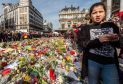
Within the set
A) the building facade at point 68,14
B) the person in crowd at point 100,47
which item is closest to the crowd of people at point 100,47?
the person in crowd at point 100,47

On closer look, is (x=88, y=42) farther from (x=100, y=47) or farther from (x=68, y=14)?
(x=68, y=14)

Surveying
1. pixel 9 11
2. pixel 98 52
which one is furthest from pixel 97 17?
pixel 9 11

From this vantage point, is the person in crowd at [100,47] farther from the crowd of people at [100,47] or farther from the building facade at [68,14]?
the building facade at [68,14]

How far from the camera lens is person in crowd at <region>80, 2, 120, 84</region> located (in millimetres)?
3516

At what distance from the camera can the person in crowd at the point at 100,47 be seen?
3516mm

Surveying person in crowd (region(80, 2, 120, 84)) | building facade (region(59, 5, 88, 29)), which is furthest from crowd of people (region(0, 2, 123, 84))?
building facade (region(59, 5, 88, 29))

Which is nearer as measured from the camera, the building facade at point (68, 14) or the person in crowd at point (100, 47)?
the person in crowd at point (100, 47)

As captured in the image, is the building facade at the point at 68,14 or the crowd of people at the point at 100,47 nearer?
the crowd of people at the point at 100,47

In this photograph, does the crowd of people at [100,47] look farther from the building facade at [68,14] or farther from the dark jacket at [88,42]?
the building facade at [68,14]

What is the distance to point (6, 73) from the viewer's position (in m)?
5.64

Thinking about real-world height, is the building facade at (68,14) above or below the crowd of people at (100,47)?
above

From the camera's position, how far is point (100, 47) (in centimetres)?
357

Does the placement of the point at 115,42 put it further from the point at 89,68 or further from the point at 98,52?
the point at 89,68

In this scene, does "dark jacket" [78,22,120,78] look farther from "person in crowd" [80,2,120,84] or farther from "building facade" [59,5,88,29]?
"building facade" [59,5,88,29]
